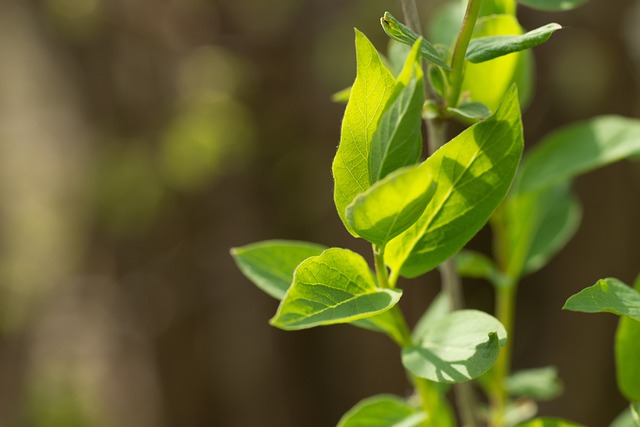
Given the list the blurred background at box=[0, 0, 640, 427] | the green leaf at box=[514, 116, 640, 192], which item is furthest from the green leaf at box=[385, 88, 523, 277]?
the blurred background at box=[0, 0, 640, 427]

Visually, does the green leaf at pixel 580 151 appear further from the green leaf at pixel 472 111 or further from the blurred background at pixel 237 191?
the blurred background at pixel 237 191

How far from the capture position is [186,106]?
172cm

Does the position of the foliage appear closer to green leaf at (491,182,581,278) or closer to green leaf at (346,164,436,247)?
green leaf at (346,164,436,247)

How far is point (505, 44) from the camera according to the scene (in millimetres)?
249

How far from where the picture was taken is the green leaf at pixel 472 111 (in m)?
0.26

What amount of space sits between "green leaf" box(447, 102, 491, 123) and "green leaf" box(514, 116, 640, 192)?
0.41 feet

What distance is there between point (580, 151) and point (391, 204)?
0.70ft

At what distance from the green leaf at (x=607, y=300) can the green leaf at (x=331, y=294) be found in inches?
2.3

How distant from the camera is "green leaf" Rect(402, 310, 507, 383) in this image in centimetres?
24

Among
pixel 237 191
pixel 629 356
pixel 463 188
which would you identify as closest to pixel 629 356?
pixel 629 356

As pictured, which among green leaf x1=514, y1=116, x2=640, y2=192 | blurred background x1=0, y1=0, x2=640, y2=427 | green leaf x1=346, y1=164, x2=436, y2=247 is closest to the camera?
green leaf x1=346, y1=164, x2=436, y2=247

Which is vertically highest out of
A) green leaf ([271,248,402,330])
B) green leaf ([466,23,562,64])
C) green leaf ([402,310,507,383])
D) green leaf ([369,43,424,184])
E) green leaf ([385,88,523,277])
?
green leaf ([466,23,562,64])

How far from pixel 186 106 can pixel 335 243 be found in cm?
48

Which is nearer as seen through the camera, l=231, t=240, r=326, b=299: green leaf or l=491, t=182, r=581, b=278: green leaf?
l=231, t=240, r=326, b=299: green leaf
